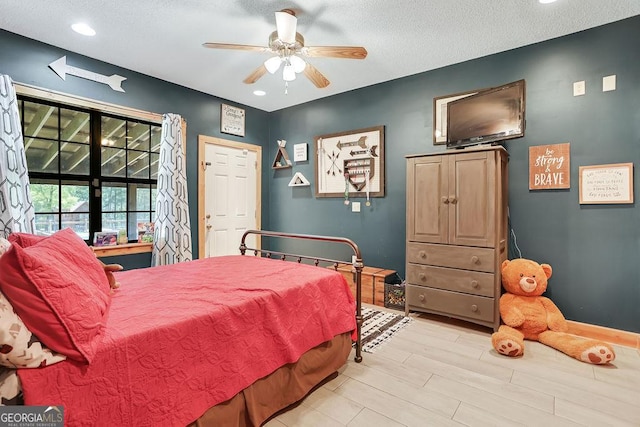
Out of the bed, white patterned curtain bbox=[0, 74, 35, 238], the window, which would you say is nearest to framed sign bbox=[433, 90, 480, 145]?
the bed

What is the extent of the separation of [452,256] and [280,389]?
205 cm

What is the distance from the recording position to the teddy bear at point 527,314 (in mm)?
2426

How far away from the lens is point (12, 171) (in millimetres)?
2664

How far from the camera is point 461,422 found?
1684mm

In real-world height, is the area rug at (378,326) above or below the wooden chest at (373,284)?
below

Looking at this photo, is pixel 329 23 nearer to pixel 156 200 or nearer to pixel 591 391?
pixel 156 200

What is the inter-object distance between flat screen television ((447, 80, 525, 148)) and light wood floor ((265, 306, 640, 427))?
1.87 m

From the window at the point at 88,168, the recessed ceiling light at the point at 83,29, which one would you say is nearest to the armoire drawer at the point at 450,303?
the window at the point at 88,168

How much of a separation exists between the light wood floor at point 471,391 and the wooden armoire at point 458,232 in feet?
1.56

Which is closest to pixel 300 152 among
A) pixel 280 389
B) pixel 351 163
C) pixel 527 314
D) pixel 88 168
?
pixel 351 163

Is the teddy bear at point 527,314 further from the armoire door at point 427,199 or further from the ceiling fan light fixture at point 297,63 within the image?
the ceiling fan light fixture at point 297,63

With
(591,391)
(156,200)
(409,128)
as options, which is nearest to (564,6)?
(409,128)

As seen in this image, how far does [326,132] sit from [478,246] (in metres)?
2.60

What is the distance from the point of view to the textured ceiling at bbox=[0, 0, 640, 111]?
7.98 ft
